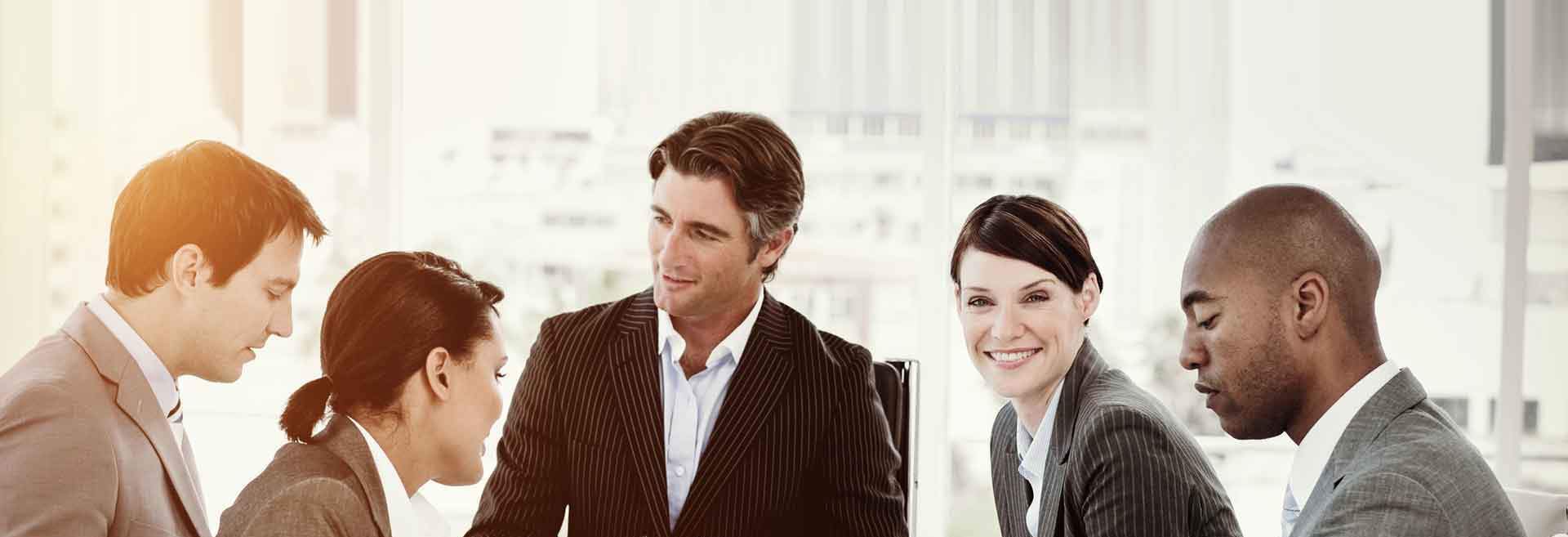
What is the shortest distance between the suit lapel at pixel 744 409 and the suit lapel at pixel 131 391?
761 millimetres

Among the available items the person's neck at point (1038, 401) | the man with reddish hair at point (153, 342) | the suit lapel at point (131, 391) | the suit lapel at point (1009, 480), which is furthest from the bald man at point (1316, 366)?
the suit lapel at point (131, 391)

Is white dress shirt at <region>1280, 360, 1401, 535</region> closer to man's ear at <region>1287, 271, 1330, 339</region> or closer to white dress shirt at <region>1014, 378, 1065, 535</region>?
man's ear at <region>1287, 271, 1330, 339</region>

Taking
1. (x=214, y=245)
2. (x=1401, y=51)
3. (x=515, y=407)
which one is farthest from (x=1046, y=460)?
(x=1401, y=51)

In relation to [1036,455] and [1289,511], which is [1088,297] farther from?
[1289,511]

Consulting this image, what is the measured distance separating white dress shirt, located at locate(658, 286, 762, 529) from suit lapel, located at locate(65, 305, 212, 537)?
74 cm

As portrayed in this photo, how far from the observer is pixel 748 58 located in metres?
5.28

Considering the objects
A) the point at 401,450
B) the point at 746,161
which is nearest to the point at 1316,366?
the point at 746,161

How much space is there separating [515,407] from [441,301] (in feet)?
2.25

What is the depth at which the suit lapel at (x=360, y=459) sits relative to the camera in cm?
161

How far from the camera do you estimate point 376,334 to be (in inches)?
65.3

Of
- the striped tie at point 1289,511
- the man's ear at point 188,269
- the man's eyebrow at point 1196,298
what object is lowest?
the striped tie at point 1289,511

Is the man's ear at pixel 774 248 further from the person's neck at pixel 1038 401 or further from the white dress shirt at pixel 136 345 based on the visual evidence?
the white dress shirt at pixel 136 345

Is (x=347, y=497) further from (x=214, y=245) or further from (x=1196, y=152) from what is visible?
(x=1196, y=152)

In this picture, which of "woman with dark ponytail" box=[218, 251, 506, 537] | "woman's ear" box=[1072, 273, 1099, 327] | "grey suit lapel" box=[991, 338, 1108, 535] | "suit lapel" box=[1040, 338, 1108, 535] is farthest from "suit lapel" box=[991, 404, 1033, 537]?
"woman with dark ponytail" box=[218, 251, 506, 537]
